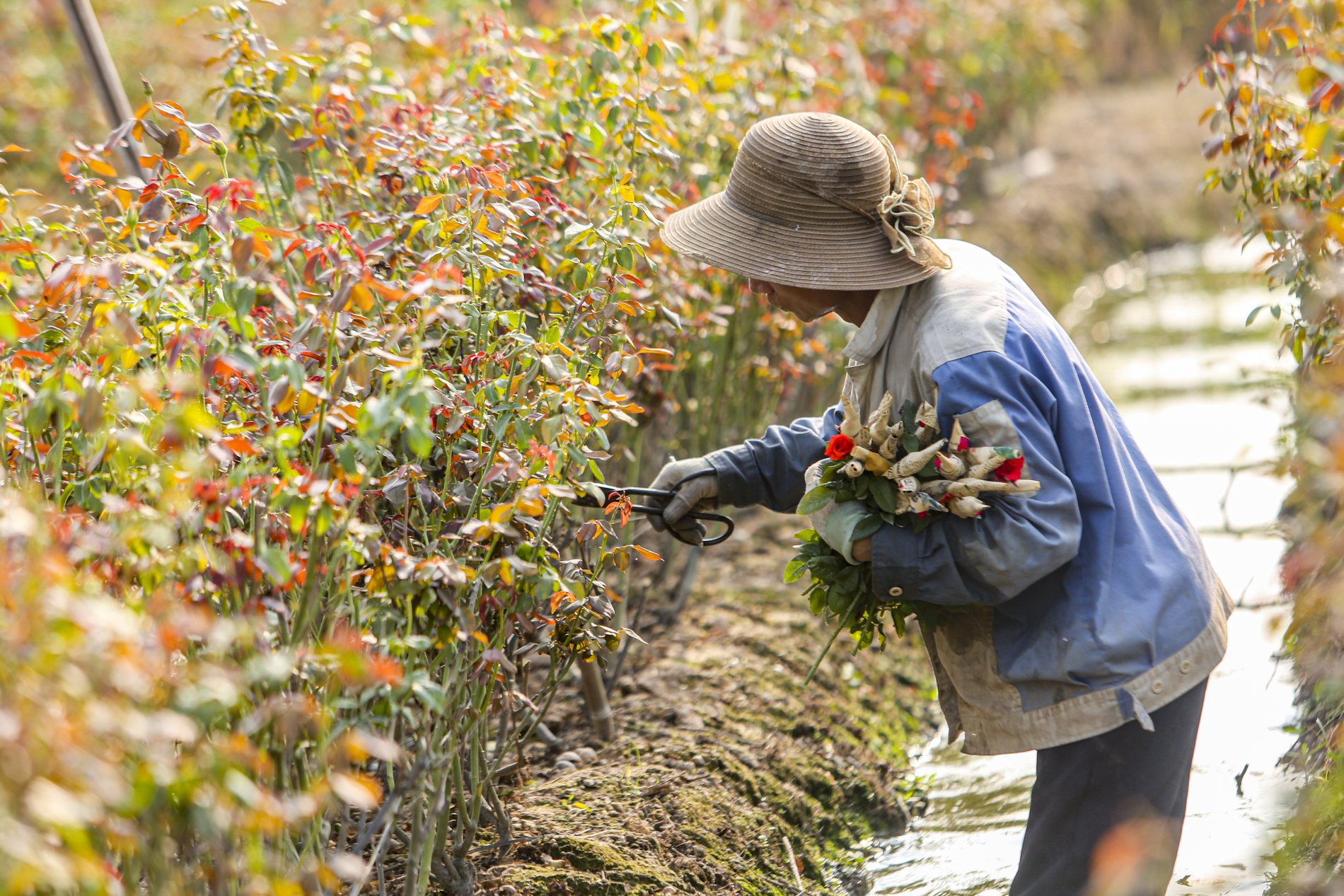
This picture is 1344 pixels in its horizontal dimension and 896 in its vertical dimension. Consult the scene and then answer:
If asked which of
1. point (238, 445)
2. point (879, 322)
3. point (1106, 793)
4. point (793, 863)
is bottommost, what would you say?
point (793, 863)

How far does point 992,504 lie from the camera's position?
216 centimetres

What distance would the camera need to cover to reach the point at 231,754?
4.51 ft

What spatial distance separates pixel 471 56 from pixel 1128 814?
281 centimetres

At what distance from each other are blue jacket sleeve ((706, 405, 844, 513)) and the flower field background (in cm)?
31

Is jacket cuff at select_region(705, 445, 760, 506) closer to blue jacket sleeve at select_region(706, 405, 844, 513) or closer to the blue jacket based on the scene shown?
blue jacket sleeve at select_region(706, 405, 844, 513)

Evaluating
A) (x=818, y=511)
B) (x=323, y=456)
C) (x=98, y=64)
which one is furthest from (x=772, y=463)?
(x=98, y=64)

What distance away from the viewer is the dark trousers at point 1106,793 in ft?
7.52

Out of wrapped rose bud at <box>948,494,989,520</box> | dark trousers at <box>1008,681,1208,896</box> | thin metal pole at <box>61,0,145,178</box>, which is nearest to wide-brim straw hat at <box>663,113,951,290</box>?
wrapped rose bud at <box>948,494,989,520</box>

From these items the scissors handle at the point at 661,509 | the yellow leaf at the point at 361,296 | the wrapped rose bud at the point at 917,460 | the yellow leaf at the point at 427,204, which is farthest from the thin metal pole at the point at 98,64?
the wrapped rose bud at the point at 917,460

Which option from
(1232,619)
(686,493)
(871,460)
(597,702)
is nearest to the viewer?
(871,460)

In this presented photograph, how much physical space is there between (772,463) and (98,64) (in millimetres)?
2354

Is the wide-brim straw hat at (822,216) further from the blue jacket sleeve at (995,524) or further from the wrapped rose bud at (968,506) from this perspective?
the wrapped rose bud at (968,506)

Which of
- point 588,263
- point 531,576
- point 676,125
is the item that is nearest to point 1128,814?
point 531,576

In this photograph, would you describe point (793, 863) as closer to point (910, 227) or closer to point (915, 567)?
point (915, 567)
